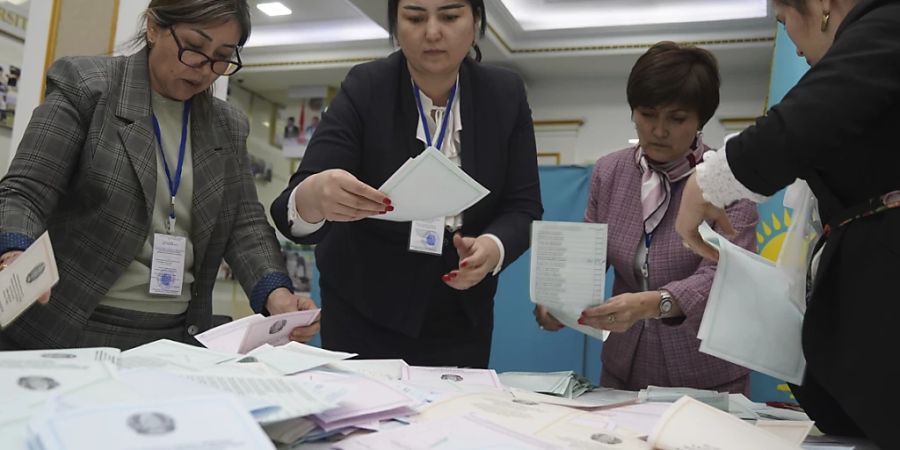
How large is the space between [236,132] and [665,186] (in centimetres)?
109

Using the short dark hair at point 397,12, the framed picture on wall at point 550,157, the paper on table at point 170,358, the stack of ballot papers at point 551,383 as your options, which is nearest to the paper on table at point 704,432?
the stack of ballot papers at point 551,383

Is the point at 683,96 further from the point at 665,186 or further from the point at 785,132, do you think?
the point at 785,132

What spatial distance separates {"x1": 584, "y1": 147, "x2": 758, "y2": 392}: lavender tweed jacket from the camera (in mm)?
1576

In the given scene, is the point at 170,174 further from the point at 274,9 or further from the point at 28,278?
the point at 274,9

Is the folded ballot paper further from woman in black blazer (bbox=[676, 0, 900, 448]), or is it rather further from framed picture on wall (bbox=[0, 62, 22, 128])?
framed picture on wall (bbox=[0, 62, 22, 128])

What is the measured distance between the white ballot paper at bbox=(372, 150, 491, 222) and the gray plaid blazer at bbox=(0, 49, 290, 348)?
0.45m

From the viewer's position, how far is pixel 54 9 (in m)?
2.31

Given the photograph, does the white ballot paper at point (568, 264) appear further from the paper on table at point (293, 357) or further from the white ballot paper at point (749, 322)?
the paper on table at point (293, 357)

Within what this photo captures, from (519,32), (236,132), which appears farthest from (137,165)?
(519,32)

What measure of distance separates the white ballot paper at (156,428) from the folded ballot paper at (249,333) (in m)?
0.54

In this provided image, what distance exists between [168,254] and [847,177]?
4.19 ft

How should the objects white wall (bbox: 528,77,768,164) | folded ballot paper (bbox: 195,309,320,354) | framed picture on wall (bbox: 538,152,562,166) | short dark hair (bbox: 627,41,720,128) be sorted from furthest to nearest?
framed picture on wall (bbox: 538,152,562,166) → white wall (bbox: 528,77,768,164) → short dark hair (bbox: 627,41,720,128) → folded ballot paper (bbox: 195,309,320,354)

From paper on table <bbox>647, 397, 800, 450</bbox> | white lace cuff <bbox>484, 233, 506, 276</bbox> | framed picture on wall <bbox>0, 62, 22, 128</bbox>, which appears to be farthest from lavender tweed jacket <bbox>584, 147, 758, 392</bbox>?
framed picture on wall <bbox>0, 62, 22, 128</bbox>

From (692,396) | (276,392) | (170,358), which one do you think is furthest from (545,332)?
(276,392)
